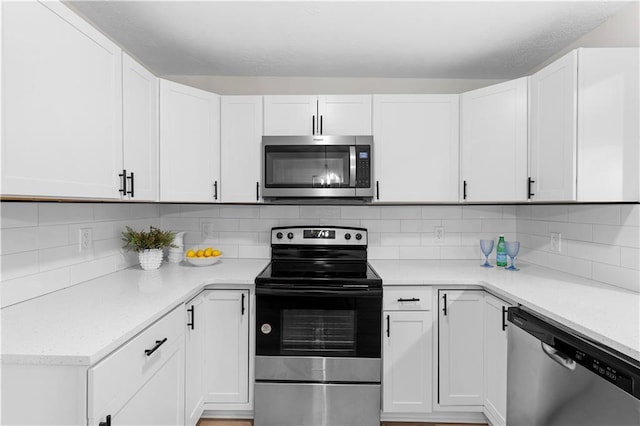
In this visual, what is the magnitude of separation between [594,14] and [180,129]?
2.41m

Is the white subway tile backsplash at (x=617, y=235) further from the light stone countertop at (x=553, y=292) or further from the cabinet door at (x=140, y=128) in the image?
the cabinet door at (x=140, y=128)

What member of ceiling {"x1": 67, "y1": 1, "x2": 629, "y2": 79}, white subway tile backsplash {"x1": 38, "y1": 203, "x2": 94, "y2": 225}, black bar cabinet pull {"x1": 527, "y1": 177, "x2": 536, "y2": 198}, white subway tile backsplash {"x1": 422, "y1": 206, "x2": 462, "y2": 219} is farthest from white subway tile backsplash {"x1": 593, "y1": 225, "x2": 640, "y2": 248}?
white subway tile backsplash {"x1": 38, "y1": 203, "x2": 94, "y2": 225}

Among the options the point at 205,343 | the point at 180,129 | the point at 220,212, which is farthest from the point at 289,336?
the point at 180,129

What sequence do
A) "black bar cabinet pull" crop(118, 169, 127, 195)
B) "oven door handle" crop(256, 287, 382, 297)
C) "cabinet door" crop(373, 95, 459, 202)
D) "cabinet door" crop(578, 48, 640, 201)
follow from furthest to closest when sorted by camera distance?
"cabinet door" crop(373, 95, 459, 202)
"oven door handle" crop(256, 287, 382, 297)
"black bar cabinet pull" crop(118, 169, 127, 195)
"cabinet door" crop(578, 48, 640, 201)

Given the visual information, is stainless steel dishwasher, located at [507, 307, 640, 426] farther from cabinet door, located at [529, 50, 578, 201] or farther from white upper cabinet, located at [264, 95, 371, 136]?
white upper cabinet, located at [264, 95, 371, 136]

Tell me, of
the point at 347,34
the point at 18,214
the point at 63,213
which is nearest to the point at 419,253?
the point at 347,34

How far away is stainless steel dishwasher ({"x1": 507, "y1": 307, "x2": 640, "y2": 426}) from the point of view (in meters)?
1.03

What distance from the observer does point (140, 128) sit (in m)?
1.86

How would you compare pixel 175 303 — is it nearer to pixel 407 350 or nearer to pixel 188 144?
pixel 188 144

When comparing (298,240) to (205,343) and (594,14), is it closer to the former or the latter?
(205,343)

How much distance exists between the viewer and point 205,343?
2.02m

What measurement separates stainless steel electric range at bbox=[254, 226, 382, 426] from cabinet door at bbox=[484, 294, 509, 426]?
62 cm

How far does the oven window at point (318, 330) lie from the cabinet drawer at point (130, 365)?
623mm

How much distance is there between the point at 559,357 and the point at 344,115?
5.75 feet
